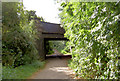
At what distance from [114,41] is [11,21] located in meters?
5.61

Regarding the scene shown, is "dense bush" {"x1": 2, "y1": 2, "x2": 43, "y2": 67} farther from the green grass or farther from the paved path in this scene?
the paved path

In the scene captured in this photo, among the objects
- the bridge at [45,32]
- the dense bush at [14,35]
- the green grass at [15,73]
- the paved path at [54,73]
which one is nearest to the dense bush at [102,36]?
the paved path at [54,73]

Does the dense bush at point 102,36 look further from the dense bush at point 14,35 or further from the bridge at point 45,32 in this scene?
the bridge at point 45,32

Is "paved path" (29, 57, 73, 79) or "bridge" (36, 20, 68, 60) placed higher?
"bridge" (36, 20, 68, 60)

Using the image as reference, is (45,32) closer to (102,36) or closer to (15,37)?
(15,37)

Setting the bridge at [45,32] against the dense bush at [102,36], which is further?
the bridge at [45,32]

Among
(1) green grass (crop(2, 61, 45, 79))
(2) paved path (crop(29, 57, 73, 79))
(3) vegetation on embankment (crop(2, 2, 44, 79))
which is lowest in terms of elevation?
(2) paved path (crop(29, 57, 73, 79))

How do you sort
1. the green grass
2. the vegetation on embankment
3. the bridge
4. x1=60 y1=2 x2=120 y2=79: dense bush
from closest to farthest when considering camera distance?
x1=60 y1=2 x2=120 y2=79: dense bush, the green grass, the vegetation on embankment, the bridge

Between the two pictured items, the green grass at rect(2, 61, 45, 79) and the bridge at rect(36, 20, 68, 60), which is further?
the bridge at rect(36, 20, 68, 60)

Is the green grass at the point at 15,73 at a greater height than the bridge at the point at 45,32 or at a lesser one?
lesser

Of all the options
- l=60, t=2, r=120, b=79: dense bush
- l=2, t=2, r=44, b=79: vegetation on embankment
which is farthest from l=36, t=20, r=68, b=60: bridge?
l=60, t=2, r=120, b=79: dense bush

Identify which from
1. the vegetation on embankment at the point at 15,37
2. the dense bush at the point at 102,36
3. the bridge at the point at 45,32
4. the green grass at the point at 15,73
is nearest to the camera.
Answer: the dense bush at the point at 102,36

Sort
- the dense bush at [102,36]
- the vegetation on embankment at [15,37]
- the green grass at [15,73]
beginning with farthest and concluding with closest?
the vegetation on embankment at [15,37] → the green grass at [15,73] → the dense bush at [102,36]

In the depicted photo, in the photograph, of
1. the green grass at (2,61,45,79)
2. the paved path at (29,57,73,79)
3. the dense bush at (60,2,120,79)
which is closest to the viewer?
the dense bush at (60,2,120,79)
